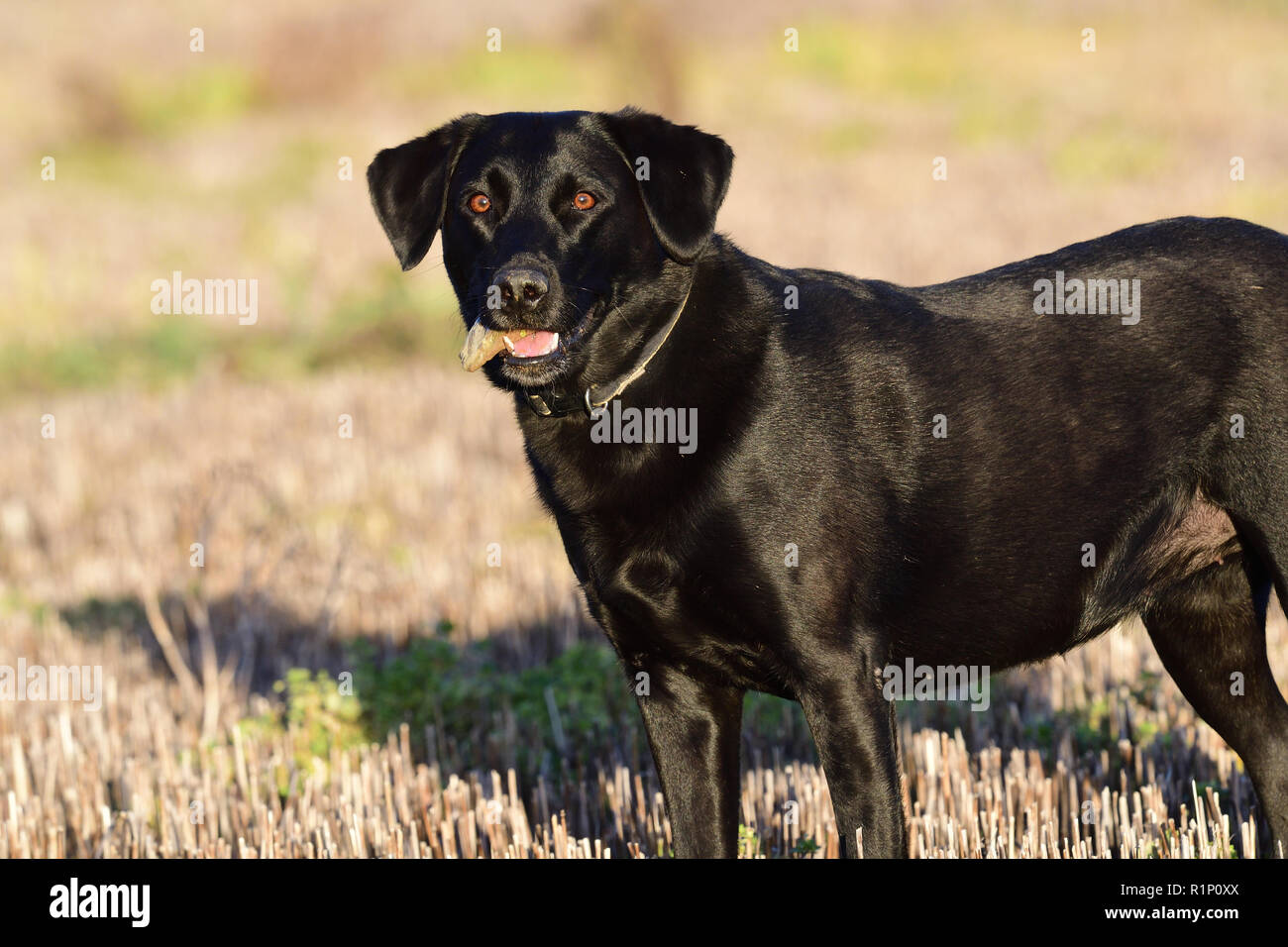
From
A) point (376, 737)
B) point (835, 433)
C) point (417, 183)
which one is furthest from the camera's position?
point (376, 737)

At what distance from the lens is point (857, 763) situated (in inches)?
138

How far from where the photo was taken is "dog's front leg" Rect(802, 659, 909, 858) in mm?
3494

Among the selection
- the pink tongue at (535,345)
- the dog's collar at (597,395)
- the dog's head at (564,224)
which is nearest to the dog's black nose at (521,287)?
the dog's head at (564,224)

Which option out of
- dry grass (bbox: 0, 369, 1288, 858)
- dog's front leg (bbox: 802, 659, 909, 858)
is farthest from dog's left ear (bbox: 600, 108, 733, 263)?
dry grass (bbox: 0, 369, 1288, 858)

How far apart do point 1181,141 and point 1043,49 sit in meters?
6.82

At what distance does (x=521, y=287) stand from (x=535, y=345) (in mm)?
189

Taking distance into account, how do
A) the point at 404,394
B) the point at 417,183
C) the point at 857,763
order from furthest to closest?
1. the point at 404,394
2. the point at 417,183
3. the point at 857,763

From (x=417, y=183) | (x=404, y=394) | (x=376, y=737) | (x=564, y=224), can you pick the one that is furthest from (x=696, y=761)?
(x=404, y=394)

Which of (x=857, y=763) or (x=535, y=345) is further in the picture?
(x=535, y=345)

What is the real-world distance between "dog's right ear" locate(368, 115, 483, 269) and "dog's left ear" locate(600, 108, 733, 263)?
1.51 feet

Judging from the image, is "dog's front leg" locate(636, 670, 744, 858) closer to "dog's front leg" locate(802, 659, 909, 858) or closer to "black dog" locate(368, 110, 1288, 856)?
"black dog" locate(368, 110, 1288, 856)

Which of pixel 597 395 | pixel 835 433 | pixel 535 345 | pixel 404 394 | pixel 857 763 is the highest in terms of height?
pixel 404 394

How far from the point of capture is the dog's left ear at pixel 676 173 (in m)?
3.70

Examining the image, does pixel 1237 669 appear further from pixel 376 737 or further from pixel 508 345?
pixel 376 737
